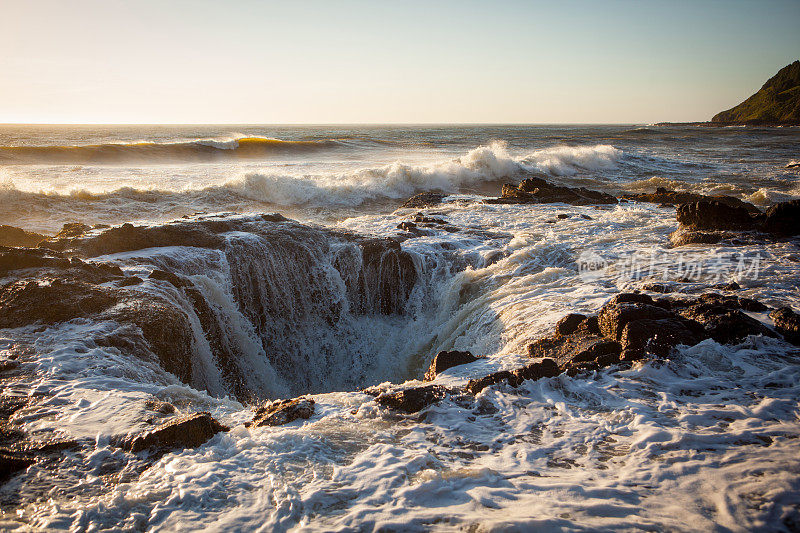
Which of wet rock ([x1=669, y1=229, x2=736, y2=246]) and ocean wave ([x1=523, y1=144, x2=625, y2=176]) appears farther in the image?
ocean wave ([x1=523, y1=144, x2=625, y2=176])

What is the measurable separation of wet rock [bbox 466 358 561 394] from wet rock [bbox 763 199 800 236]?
23.4 ft

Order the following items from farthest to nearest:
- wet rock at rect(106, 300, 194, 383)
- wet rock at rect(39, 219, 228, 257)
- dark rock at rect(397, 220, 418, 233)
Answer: dark rock at rect(397, 220, 418, 233), wet rock at rect(39, 219, 228, 257), wet rock at rect(106, 300, 194, 383)

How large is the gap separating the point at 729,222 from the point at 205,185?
61.3 ft

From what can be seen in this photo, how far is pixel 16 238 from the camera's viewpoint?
9.02 m

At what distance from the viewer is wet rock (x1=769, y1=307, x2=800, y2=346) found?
16.8 feet

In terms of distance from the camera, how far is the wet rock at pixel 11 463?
11.3 feet

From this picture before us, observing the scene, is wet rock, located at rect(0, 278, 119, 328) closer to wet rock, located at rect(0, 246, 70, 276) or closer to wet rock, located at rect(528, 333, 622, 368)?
wet rock, located at rect(0, 246, 70, 276)

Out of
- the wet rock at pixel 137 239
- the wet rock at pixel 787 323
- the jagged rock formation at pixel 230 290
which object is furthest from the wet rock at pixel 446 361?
the wet rock at pixel 137 239

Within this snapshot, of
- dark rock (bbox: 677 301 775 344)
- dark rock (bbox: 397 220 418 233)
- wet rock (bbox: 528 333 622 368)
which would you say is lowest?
wet rock (bbox: 528 333 622 368)

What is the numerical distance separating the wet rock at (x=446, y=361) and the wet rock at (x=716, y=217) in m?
7.27

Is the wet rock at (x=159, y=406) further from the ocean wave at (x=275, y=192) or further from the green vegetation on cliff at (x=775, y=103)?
the green vegetation on cliff at (x=775, y=103)

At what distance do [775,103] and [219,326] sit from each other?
119m

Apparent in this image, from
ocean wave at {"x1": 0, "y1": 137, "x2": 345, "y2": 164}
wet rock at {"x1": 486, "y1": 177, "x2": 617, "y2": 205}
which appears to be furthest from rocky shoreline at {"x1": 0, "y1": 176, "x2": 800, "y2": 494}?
ocean wave at {"x1": 0, "y1": 137, "x2": 345, "y2": 164}

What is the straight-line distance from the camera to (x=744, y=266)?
24.8 feet
